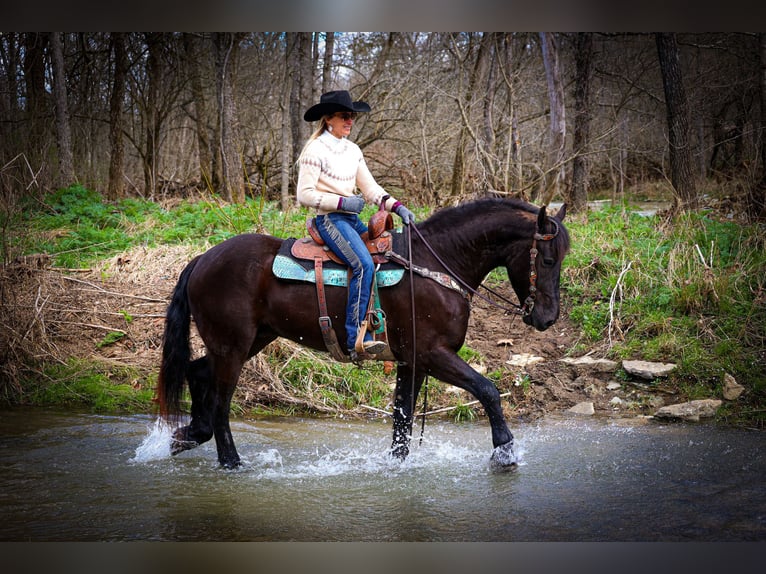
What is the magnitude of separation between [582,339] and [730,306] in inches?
51.0

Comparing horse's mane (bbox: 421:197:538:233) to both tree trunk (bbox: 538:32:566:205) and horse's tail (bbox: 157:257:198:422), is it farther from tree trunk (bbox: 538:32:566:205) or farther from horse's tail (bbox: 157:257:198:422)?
tree trunk (bbox: 538:32:566:205)

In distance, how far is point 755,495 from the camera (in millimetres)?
3922

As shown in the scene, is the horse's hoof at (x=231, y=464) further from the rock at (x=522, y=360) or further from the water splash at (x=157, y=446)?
the rock at (x=522, y=360)

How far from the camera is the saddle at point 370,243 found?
415 centimetres

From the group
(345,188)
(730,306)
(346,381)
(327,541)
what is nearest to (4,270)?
(346,381)

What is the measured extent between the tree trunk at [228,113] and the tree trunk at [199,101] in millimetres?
292

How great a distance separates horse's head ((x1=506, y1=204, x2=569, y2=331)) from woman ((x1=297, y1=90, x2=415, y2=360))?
2.28ft

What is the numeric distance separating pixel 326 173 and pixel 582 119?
471 cm

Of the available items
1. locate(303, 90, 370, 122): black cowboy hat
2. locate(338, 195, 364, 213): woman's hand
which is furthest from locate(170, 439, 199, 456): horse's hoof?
locate(303, 90, 370, 122): black cowboy hat

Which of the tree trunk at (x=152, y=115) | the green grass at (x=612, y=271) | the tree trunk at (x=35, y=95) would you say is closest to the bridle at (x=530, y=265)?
the green grass at (x=612, y=271)

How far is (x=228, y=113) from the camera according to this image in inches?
333

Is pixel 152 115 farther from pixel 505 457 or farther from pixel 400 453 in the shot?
pixel 505 457

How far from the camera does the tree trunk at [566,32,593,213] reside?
786cm

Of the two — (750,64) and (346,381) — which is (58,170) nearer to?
(346,381)
